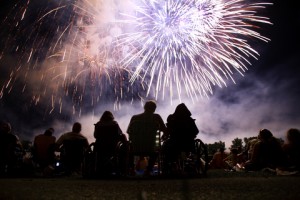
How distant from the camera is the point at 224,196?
141 inches

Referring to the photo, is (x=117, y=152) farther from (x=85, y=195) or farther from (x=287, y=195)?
(x=287, y=195)

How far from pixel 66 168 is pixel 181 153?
9.95ft

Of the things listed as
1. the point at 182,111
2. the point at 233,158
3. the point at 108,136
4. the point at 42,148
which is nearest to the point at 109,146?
the point at 108,136

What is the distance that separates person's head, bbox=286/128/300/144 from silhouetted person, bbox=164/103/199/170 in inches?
87.7

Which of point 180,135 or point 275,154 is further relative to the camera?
point 275,154

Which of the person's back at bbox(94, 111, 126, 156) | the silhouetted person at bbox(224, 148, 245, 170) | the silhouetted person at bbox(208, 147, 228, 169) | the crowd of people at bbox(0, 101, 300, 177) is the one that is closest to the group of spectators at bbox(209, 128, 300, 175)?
the crowd of people at bbox(0, 101, 300, 177)

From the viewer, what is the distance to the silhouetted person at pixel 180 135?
7.29 m

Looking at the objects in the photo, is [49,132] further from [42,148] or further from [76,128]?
[76,128]

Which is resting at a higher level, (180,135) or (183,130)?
(183,130)

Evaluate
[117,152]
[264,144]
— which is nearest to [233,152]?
[264,144]

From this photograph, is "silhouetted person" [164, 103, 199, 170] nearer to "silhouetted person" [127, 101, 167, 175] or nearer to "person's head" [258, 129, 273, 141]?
"silhouetted person" [127, 101, 167, 175]

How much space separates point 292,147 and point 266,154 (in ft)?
2.63

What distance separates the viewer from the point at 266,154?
8.27m

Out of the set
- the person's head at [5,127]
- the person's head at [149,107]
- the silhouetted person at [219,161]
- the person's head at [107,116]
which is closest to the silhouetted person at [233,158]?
the silhouetted person at [219,161]
